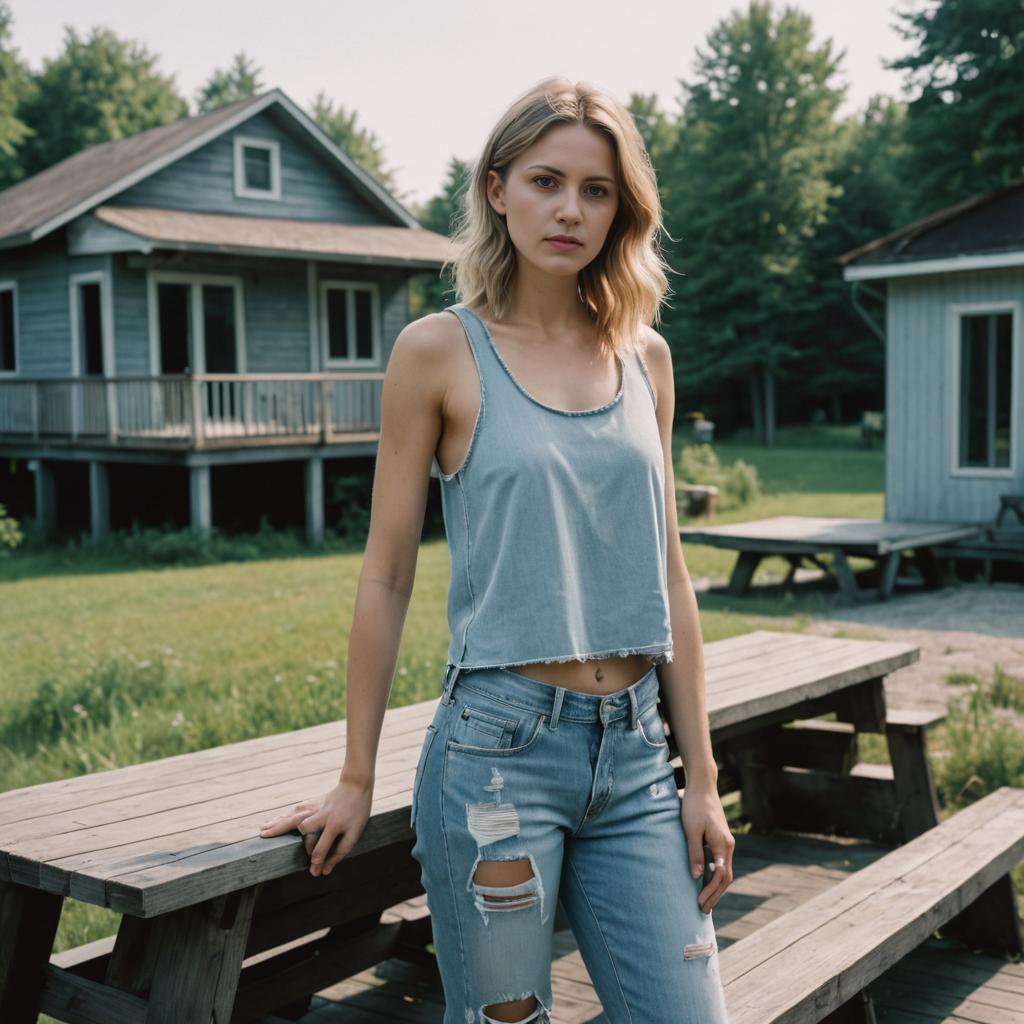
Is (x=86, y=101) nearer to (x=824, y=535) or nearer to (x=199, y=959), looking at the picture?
(x=824, y=535)

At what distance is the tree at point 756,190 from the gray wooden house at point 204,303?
2285cm

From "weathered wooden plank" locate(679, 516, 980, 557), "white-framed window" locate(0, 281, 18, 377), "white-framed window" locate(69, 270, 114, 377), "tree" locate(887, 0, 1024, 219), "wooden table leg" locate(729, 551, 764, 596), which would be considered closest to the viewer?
"weathered wooden plank" locate(679, 516, 980, 557)

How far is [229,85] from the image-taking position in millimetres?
72500

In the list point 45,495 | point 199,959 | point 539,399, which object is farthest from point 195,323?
point 539,399

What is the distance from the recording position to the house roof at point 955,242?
15.2 m

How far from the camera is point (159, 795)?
3111 millimetres

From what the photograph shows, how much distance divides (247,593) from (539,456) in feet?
41.0

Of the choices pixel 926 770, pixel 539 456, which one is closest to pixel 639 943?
pixel 539 456

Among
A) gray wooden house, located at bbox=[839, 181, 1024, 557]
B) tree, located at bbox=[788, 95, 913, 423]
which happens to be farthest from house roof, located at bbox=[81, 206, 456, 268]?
tree, located at bbox=[788, 95, 913, 423]

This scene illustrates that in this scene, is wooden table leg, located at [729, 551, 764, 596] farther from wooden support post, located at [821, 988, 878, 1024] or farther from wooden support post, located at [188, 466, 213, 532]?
wooden support post, located at [821, 988, 878, 1024]

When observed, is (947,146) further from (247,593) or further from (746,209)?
(247,593)

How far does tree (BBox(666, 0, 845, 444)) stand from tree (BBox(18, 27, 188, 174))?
22.0 m

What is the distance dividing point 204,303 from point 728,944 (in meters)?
19.6

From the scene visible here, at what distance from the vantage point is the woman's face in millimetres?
2592
